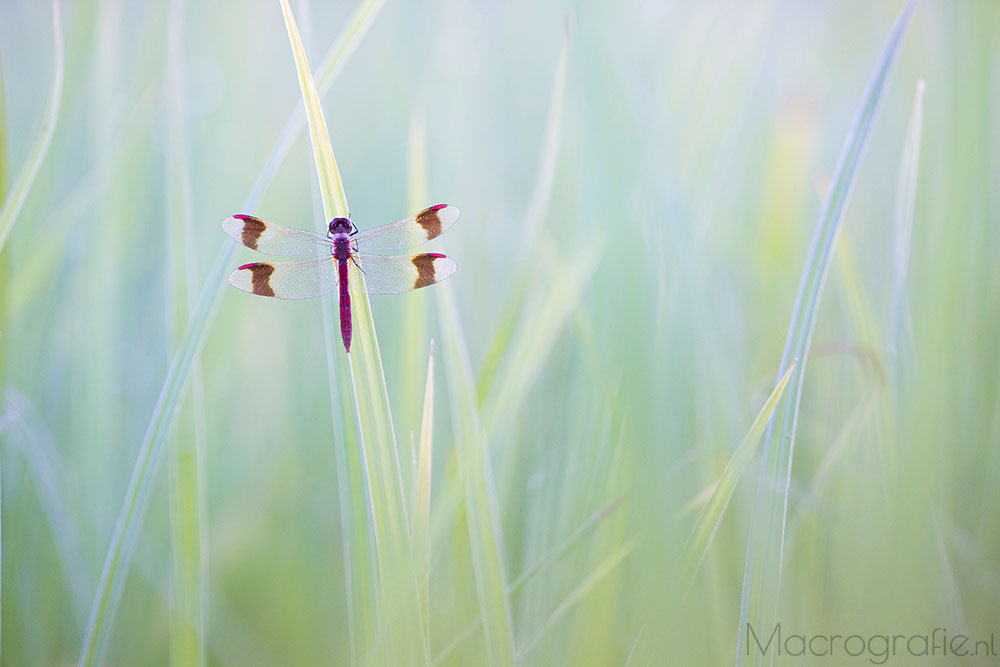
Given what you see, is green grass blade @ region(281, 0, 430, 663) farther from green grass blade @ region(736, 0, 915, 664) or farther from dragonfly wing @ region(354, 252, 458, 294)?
green grass blade @ region(736, 0, 915, 664)

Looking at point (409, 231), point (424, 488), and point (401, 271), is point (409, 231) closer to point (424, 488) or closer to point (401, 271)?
point (401, 271)

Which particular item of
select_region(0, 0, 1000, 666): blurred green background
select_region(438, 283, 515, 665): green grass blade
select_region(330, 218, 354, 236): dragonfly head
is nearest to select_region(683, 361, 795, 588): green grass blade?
select_region(0, 0, 1000, 666): blurred green background

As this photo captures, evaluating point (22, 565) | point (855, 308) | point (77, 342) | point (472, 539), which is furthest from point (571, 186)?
point (22, 565)

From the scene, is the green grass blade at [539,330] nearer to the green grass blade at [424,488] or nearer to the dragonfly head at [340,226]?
the green grass blade at [424,488]

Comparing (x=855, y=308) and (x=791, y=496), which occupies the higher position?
(x=855, y=308)

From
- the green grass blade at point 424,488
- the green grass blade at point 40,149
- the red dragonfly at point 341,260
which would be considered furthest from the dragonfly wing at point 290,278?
the green grass blade at point 40,149

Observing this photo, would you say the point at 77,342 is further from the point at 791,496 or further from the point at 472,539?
the point at 791,496
